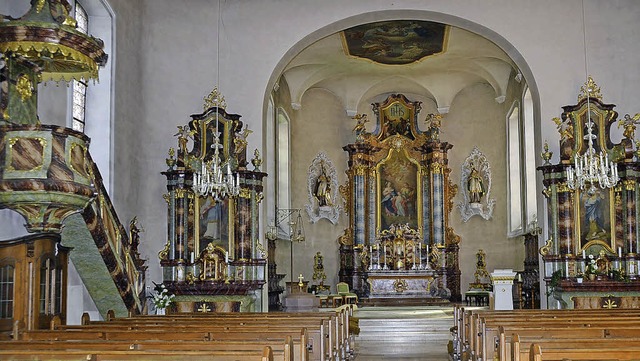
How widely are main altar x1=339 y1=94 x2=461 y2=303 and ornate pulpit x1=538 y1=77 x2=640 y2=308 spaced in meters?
7.90

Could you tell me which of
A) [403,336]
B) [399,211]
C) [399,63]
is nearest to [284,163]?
[399,211]

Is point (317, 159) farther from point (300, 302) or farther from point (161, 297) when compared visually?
point (161, 297)

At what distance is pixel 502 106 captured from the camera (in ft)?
81.3

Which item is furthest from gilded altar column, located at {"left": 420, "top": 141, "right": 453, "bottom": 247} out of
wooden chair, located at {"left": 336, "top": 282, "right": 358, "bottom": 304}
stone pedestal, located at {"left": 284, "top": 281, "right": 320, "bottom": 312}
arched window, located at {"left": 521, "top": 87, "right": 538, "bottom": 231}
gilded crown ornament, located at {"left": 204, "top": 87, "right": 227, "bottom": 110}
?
gilded crown ornament, located at {"left": 204, "top": 87, "right": 227, "bottom": 110}

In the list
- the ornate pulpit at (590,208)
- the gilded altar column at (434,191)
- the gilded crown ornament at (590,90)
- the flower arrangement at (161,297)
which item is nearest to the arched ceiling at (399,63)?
the gilded altar column at (434,191)

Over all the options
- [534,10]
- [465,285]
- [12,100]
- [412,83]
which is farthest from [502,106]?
[12,100]

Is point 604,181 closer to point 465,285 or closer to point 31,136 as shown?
point 31,136

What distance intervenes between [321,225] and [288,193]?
1.52 m

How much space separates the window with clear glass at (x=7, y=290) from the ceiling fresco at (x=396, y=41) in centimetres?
1228

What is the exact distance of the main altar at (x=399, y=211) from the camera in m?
23.8

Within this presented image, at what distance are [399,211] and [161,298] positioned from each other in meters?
11.5

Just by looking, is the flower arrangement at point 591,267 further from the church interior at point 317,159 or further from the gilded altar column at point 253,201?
the gilded altar column at point 253,201

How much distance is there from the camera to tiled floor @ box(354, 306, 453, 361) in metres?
14.1

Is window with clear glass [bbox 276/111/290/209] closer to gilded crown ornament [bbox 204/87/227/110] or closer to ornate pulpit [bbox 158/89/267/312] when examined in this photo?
gilded crown ornament [bbox 204/87/227/110]
